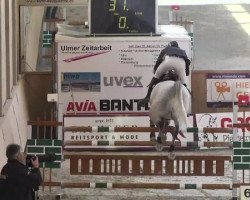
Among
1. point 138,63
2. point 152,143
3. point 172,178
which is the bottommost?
point 172,178

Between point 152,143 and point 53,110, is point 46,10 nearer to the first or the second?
point 53,110

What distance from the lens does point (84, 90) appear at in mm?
15945

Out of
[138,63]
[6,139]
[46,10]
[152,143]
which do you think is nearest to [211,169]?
[152,143]

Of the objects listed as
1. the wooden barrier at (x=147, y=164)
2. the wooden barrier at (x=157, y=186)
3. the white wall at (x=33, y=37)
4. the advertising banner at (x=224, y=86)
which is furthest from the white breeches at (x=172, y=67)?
the white wall at (x=33, y=37)

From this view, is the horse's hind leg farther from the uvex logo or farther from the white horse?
the uvex logo

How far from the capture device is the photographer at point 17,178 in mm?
9000

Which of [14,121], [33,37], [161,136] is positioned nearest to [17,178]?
[161,136]

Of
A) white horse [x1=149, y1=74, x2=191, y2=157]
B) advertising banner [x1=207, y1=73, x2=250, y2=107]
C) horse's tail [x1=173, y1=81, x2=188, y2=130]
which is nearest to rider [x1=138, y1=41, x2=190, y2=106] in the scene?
white horse [x1=149, y1=74, x2=191, y2=157]

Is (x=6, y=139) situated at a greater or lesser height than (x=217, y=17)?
lesser

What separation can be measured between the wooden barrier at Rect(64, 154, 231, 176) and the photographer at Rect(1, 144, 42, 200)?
2.84 metres

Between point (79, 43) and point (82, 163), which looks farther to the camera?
point (79, 43)

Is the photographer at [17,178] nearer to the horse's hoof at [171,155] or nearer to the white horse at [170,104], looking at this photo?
the white horse at [170,104]

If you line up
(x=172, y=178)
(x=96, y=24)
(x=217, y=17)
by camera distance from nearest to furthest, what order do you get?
1. (x=172, y=178)
2. (x=96, y=24)
3. (x=217, y=17)

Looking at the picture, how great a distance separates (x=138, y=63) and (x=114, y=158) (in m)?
4.32
